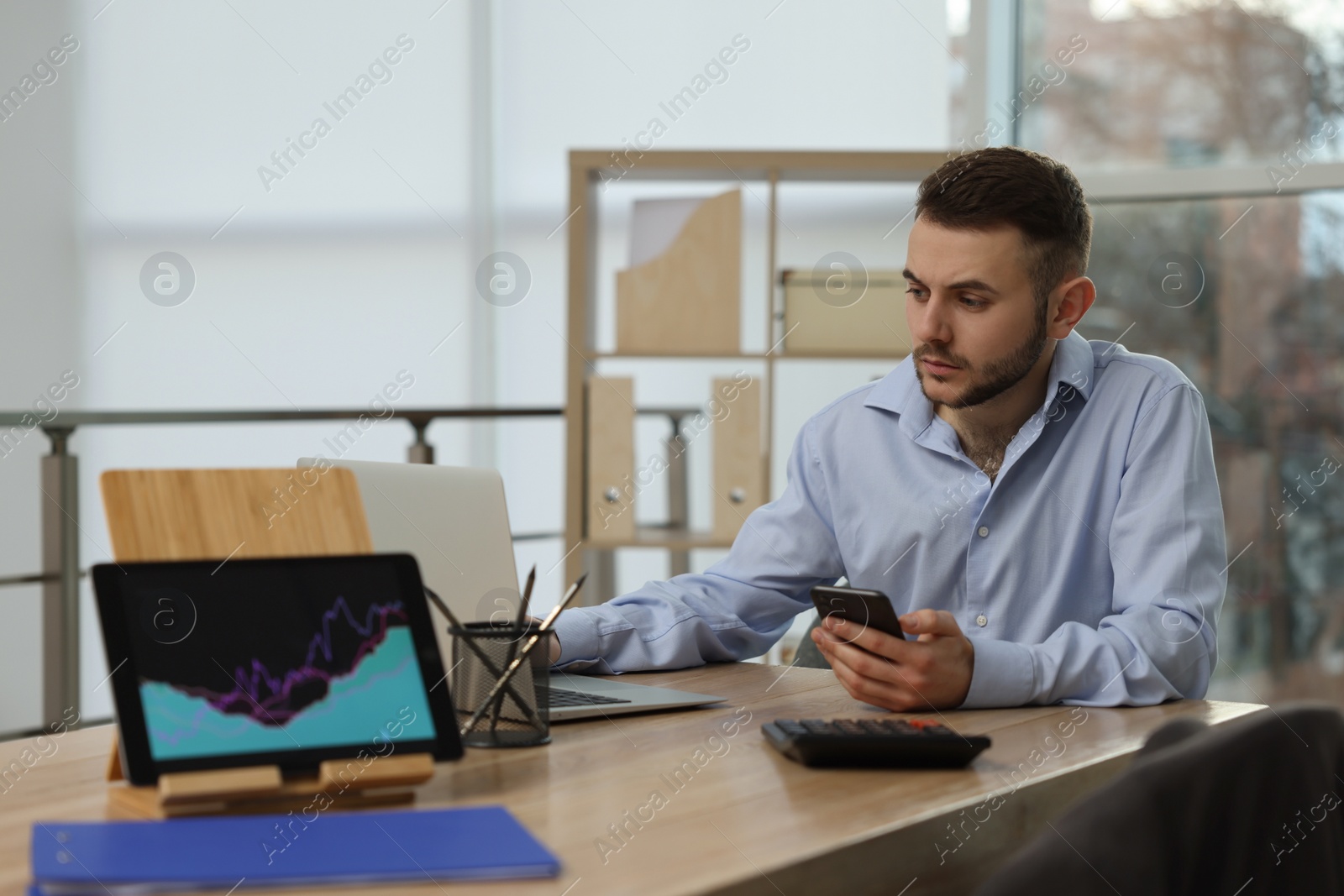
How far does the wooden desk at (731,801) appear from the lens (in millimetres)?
716

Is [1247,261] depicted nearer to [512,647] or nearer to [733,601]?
[733,601]

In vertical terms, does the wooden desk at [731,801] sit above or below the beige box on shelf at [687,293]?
below

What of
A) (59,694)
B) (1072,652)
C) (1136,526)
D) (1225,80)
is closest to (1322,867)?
(1072,652)

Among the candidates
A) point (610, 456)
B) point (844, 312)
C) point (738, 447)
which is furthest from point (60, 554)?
point (844, 312)

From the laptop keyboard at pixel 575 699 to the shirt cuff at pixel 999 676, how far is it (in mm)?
338

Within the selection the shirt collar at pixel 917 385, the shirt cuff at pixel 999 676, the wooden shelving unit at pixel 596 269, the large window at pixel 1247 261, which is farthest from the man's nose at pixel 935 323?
the large window at pixel 1247 261

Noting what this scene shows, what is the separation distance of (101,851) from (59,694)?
2077 mm

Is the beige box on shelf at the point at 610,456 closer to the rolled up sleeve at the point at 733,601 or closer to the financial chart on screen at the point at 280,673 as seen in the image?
the rolled up sleeve at the point at 733,601

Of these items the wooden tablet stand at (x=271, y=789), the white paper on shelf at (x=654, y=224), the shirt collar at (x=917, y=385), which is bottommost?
the wooden tablet stand at (x=271, y=789)

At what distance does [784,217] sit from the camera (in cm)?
387

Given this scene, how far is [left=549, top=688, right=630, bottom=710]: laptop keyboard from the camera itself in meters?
1.17

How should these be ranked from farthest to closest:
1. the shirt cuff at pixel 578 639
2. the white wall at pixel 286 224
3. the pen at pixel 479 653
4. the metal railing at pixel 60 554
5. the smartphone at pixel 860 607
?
1. the white wall at pixel 286 224
2. the metal railing at pixel 60 554
3. the shirt cuff at pixel 578 639
4. the smartphone at pixel 860 607
5. the pen at pixel 479 653

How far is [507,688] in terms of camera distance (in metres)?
1.05

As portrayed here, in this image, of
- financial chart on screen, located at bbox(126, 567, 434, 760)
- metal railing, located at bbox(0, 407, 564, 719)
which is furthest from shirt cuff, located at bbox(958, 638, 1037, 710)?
metal railing, located at bbox(0, 407, 564, 719)
